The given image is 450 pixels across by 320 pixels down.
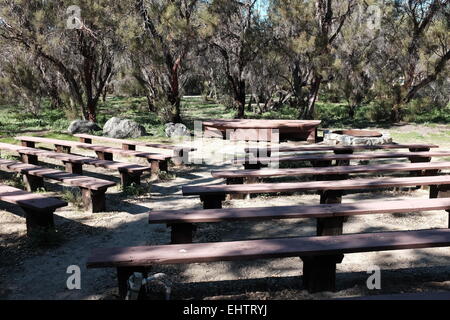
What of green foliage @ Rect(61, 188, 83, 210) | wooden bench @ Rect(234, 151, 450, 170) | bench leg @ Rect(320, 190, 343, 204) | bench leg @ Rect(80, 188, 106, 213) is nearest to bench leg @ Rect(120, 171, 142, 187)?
green foliage @ Rect(61, 188, 83, 210)

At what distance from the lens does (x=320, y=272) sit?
3.01 metres

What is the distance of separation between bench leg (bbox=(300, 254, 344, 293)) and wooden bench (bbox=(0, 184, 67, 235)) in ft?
8.60

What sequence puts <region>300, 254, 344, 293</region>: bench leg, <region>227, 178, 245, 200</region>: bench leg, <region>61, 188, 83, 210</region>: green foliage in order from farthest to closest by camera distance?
<region>227, 178, 245, 200</region>: bench leg
<region>61, 188, 83, 210</region>: green foliage
<region>300, 254, 344, 293</region>: bench leg

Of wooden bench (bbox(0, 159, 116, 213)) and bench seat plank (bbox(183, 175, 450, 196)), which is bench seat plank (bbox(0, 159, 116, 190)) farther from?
bench seat plank (bbox(183, 175, 450, 196))

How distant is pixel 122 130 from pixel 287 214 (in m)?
9.36

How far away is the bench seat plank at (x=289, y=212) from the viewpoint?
3.54 metres

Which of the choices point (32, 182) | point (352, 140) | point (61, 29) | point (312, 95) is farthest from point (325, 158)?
point (61, 29)

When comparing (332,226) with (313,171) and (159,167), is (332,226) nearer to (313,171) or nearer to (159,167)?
(313,171)

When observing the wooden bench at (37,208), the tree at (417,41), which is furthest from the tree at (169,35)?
the wooden bench at (37,208)

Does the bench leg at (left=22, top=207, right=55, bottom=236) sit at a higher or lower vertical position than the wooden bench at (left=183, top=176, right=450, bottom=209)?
lower

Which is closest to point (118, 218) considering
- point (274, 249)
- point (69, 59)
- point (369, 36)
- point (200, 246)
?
point (200, 246)

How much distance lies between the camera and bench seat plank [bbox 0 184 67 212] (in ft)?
13.2

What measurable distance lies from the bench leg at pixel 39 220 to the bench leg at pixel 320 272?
274 cm

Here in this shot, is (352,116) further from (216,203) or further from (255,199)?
(216,203)
